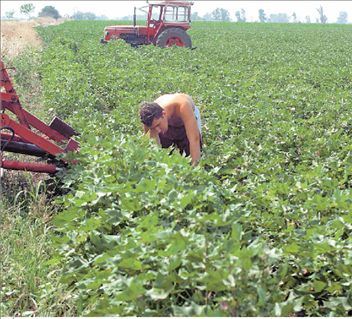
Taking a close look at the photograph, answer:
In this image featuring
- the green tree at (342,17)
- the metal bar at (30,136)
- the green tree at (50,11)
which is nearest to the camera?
the metal bar at (30,136)

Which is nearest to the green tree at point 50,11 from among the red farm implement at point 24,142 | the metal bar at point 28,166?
the red farm implement at point 24,142

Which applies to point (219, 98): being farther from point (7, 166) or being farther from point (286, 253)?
point (286, 253)

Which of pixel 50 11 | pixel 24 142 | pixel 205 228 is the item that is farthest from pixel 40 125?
pixel 50 11

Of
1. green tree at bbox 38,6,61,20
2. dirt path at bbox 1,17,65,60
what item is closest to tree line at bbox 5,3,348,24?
green tree at bbox 38,6,61,20

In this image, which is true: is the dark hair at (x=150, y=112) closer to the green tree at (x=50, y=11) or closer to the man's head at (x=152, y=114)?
the man's head at (x=152, y=114)

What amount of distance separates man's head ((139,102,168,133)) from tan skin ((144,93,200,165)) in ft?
0.06

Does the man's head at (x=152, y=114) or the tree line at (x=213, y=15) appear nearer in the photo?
the man's head at (x=152, y=114)

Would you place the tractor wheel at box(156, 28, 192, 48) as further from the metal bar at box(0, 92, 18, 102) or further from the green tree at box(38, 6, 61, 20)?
the green tree at box(38, 6, 61, 20)

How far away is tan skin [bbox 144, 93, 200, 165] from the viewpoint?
18.4ft

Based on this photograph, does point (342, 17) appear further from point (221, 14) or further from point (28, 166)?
point (28, 166)

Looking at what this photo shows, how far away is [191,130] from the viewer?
18.8 ft

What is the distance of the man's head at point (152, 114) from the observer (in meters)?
5.35

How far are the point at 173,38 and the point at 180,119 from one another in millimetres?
15777

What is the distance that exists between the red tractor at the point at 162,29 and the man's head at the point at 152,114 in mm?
15442
